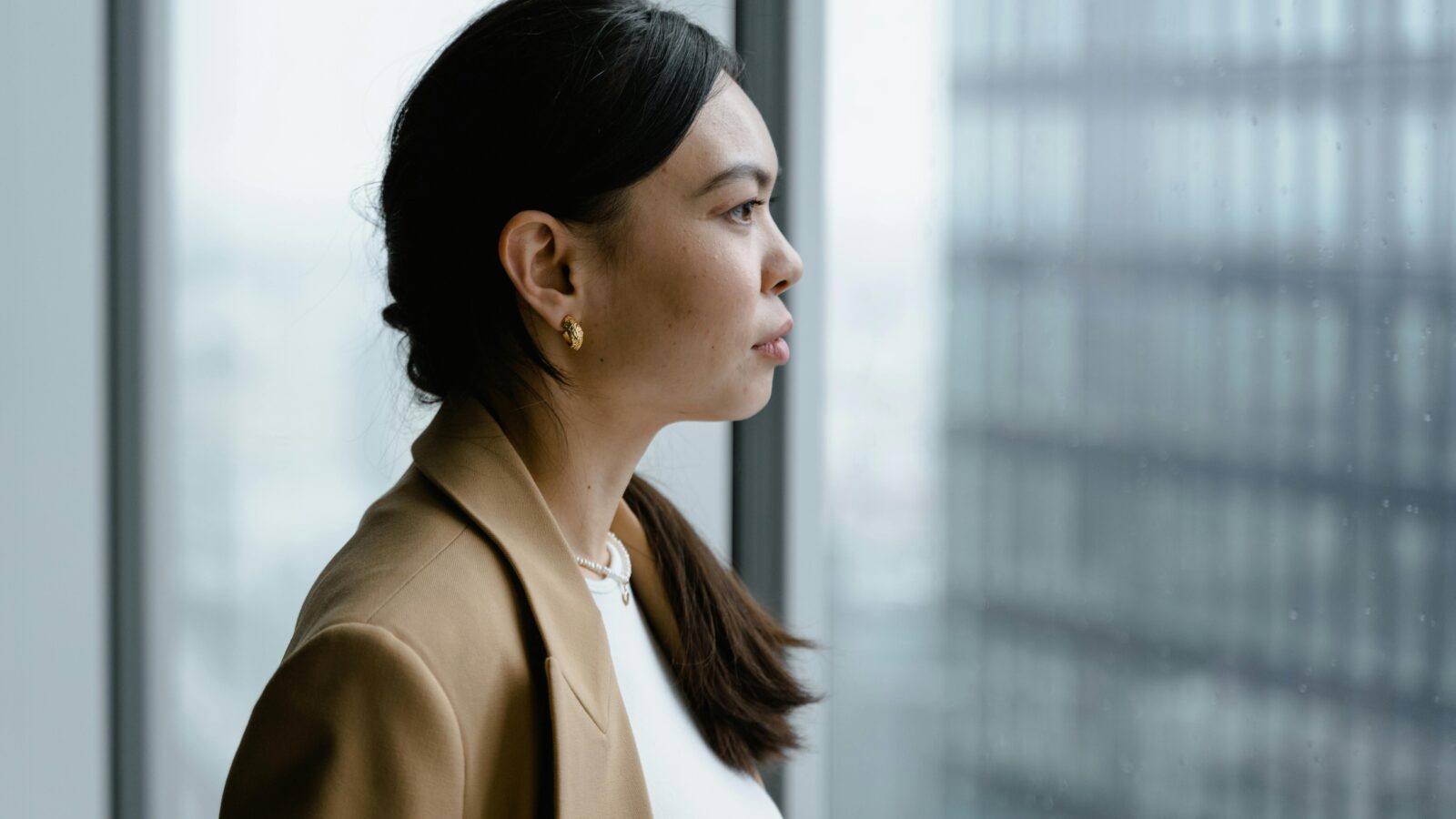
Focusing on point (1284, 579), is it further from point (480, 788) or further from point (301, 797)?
point (301, 797)

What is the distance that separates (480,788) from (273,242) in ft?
4.44

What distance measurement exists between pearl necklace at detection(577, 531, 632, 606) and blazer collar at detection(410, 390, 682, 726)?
3.9 inches

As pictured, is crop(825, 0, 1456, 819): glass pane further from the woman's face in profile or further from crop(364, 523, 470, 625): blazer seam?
crop(364, 523, 470, 625): blazer seam

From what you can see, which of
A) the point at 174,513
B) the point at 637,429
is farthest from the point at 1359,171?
the point at 174,513

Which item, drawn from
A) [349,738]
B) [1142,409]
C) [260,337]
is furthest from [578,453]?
[260,337]

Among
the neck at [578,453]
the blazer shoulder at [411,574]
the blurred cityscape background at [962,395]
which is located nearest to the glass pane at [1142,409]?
the blurred cityscape background at [962,395]

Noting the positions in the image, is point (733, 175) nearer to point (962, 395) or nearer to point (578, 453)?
point (578, 453)

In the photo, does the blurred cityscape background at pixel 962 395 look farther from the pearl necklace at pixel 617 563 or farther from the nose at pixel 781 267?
the nose at pixel 781 267

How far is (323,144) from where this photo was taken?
6.82 feet

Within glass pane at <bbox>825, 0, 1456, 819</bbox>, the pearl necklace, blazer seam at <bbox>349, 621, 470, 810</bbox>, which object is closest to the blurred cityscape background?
glass pane at <bbox>825, 0, 1456, 819</bbox>

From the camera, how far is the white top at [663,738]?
1177mm

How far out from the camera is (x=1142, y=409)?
164 centimetres

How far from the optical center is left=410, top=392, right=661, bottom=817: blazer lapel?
1.01 metres

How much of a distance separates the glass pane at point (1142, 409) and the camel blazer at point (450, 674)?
0.83 metres
